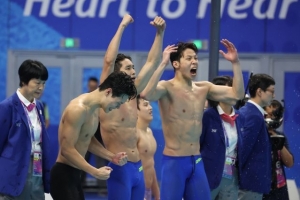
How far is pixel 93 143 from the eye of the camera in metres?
8.79

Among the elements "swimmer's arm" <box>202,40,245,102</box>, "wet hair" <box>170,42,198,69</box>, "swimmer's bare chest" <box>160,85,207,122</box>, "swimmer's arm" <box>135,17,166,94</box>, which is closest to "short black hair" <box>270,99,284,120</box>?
"swimmer's arm" <box>202,40,245,102</box>

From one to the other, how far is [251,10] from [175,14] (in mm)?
1351

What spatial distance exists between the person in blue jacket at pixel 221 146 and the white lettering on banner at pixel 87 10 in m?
6.95

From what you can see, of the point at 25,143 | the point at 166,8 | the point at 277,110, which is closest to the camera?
the point at 25,143

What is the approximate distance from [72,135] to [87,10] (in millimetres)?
8796

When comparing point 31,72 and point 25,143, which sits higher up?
point 31,72

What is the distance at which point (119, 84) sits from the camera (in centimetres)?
815

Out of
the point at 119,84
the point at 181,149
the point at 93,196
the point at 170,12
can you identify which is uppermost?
the point at 170,12

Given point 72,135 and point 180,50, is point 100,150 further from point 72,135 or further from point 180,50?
point 180,50

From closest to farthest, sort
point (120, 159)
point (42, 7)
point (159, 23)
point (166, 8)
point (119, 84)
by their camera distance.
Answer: point (119, 84)
point (120, 159)
point (159, 23)
point (166, 8)
point (42, 7)

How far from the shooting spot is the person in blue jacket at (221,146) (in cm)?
979

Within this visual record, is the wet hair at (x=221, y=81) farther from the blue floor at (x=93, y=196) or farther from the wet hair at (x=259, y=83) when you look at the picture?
the blue floor at (x=93, y=196)

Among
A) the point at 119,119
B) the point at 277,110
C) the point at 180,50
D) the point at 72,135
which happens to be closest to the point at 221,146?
the point at 180,50

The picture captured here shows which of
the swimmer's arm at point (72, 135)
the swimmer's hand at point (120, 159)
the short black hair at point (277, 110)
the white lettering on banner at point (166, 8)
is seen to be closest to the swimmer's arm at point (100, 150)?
the swimmer's hand at point (120, 159)
